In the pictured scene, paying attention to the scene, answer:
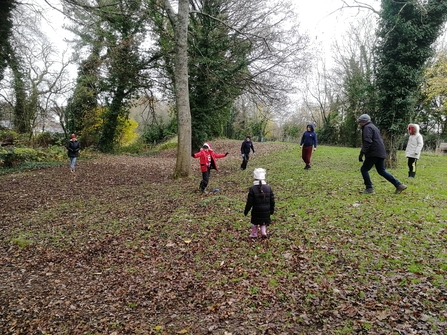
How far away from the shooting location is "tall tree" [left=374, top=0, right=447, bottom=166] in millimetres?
11273

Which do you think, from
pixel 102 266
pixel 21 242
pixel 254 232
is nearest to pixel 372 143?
pixel 254 232

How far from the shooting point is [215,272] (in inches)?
217

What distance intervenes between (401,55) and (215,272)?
11.5 m

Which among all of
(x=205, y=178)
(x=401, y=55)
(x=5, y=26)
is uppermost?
(x=5, y=26)

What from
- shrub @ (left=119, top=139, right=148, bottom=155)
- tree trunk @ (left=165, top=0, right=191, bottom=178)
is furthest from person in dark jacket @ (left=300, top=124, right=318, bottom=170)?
shrub @ (left=119, top=139, right=148, bottom=155)

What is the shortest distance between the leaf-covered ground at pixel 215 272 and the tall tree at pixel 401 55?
5.24m

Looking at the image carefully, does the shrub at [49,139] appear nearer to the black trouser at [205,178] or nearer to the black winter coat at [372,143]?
the black trouser at [205,178]

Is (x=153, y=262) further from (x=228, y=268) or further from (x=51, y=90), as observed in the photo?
(x=51, y=90)

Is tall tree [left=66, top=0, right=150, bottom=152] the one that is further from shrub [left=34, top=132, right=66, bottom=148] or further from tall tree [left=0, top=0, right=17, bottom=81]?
tall tree [left=0, top=0, right=17, bottom=81]

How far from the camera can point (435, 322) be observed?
3.63 meters

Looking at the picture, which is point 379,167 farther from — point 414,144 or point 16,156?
point 16,156

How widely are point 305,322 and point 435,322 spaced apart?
1.52 meters

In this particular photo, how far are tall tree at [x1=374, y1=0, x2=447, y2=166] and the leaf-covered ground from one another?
17.2ft

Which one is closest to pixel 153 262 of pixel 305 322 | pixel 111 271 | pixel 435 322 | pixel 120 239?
pixel 111 271
